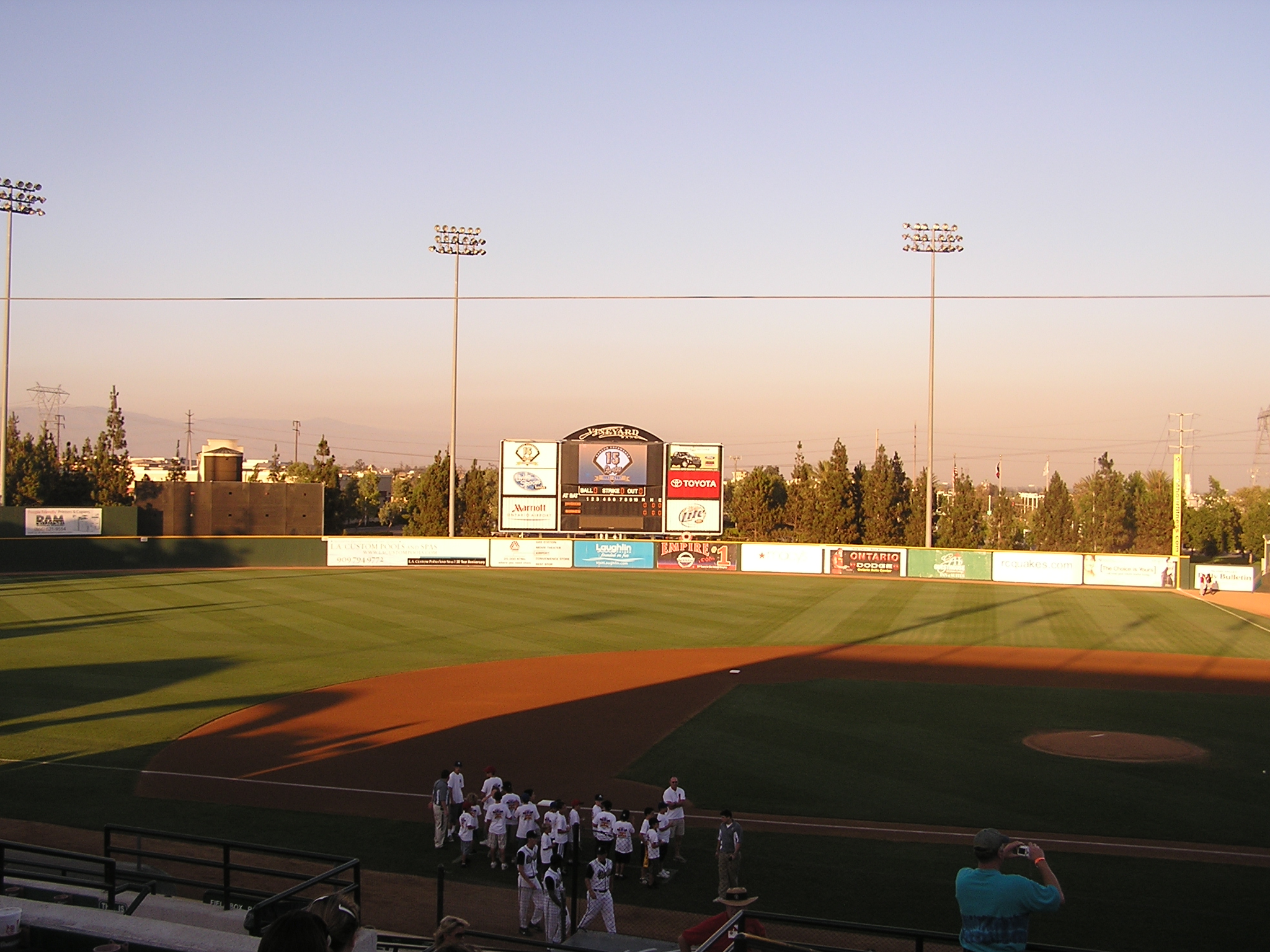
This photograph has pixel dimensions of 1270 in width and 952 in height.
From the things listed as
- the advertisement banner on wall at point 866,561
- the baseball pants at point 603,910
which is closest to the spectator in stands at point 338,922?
the baseball pants at point 603,910

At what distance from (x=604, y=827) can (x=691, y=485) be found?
4080 centimetres

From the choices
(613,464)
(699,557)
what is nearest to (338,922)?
(613,464)

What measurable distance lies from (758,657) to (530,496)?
2545 centimetres

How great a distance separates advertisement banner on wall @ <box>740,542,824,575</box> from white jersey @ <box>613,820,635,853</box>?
143 feet

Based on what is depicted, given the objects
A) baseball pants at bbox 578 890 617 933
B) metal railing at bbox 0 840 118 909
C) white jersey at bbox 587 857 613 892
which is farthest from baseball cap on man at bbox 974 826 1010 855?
baseball pants at bbox 578 890 617 933

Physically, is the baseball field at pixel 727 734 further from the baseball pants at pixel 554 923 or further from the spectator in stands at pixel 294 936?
the spectator in stands at pixel 294 936

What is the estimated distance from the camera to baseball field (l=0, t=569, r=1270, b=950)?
13.5 m

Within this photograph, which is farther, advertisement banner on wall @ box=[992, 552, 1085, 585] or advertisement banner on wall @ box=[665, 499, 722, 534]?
advertisement banner on wall @ box=[665, 499, 722, 534]

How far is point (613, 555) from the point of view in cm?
5678

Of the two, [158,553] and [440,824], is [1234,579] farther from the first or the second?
[158,553]

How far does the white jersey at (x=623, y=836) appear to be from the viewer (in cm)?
1291

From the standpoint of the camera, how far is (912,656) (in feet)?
102

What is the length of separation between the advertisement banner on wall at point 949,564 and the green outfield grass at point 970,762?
27.9 meters

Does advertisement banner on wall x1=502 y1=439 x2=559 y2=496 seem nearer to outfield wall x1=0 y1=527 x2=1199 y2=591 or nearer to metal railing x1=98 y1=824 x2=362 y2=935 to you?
outfield wall x1=0 y1=527 x2=1199 y2=591
